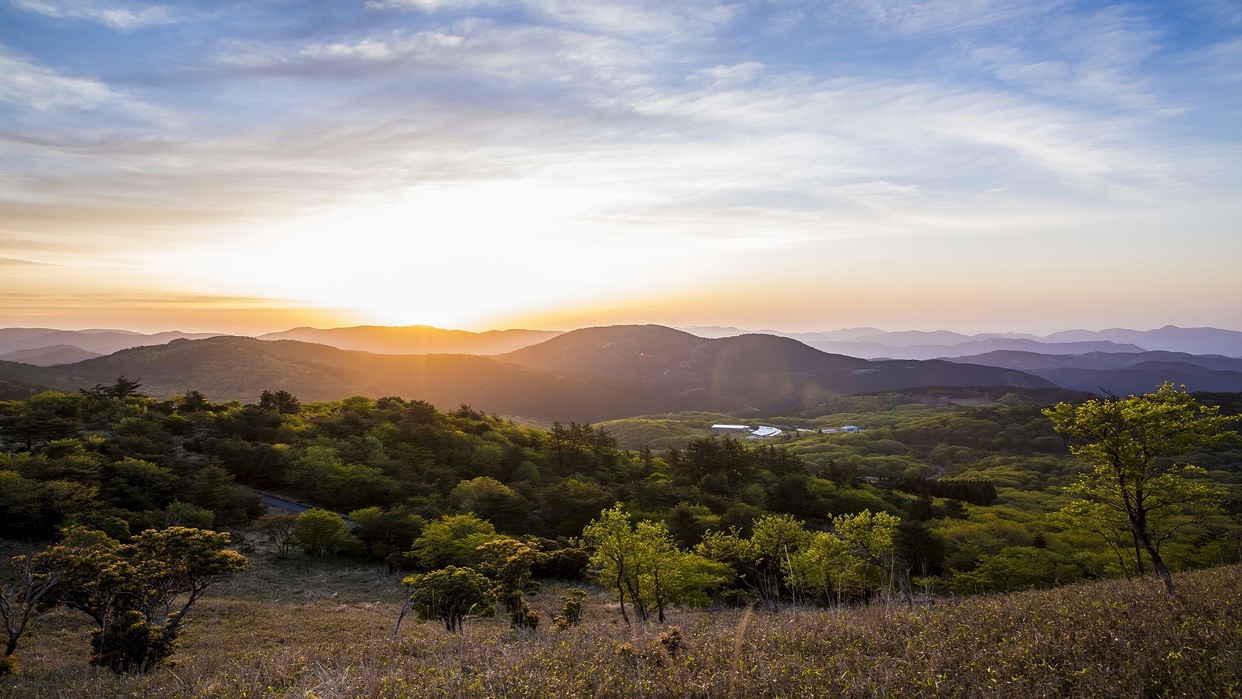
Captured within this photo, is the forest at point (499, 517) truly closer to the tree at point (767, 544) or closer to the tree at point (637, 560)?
the tree at point (637, 560)

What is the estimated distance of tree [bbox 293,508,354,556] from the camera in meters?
42.4

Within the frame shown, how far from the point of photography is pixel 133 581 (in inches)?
798

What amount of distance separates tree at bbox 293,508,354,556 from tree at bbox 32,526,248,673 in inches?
652

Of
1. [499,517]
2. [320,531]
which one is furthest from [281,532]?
[499,517]

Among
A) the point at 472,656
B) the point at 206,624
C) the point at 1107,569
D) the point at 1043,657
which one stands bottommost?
the point at 1107,569

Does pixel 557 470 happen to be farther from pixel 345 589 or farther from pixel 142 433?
pixel 142 433

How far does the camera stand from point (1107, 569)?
Answer: 4334cm

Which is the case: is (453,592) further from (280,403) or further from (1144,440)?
(280,403)

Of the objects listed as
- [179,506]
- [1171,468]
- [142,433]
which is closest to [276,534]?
[179,506]

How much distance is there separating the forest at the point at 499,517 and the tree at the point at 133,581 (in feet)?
0.36

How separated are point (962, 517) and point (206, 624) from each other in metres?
77.1

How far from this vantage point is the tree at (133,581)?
58.4 feet

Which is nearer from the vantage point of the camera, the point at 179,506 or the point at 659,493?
the point at 179,506

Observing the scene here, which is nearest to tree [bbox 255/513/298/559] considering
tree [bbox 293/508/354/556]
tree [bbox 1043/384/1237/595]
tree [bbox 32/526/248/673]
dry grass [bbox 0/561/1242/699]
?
tree [bbox 293/508/354/556]
